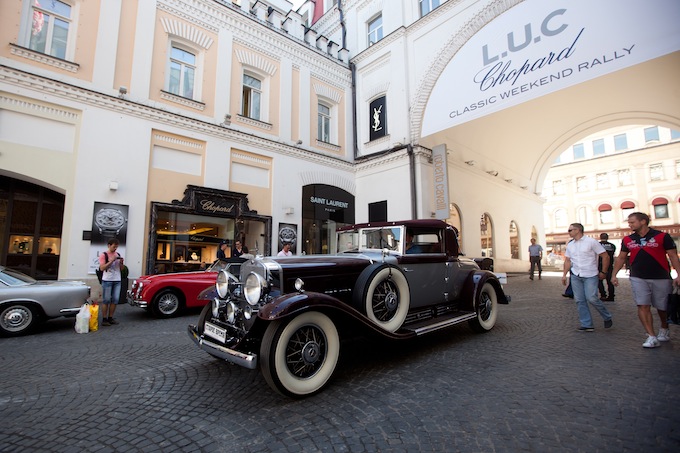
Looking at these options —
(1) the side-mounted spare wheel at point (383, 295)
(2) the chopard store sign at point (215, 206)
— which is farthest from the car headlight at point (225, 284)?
(2) the chopard store sign at point (215, 206)

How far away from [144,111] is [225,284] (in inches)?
336

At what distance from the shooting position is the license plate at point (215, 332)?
124 inches

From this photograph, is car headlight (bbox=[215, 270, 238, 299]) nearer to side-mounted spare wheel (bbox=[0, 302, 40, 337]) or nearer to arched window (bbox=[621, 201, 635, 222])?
side-mounted spare wheel (bbox=[0, 302, 40, 337])

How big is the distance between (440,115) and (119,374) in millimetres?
11380

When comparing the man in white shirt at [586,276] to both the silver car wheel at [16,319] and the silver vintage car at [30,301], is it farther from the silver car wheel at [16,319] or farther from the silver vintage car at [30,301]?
the silver car wheel at [16,319]

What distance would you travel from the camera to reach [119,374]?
3502 millimetres

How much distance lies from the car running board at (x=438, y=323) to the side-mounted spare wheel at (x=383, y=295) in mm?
202

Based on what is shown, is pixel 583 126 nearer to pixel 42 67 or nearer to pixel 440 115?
pixel 440 115

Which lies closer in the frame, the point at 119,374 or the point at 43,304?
the point at 119,374

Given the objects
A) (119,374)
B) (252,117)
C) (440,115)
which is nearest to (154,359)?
(119,374)

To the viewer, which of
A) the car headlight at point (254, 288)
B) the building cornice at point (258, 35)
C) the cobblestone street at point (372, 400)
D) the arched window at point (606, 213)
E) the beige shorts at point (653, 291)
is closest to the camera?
the cobblestone street at point (372, 400)

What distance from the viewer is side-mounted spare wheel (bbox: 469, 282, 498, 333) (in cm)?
498

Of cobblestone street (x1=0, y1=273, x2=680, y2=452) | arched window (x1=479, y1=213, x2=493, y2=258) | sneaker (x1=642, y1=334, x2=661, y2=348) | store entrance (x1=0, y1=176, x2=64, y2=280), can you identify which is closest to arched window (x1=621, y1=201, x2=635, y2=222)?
arched window (x1=479, y1=213, x2=493, y2=258)

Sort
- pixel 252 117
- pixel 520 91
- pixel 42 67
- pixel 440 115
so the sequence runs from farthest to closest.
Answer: pixel 252 117 → pixel 440 115 → pixel 520 91 → pixel 42 67
